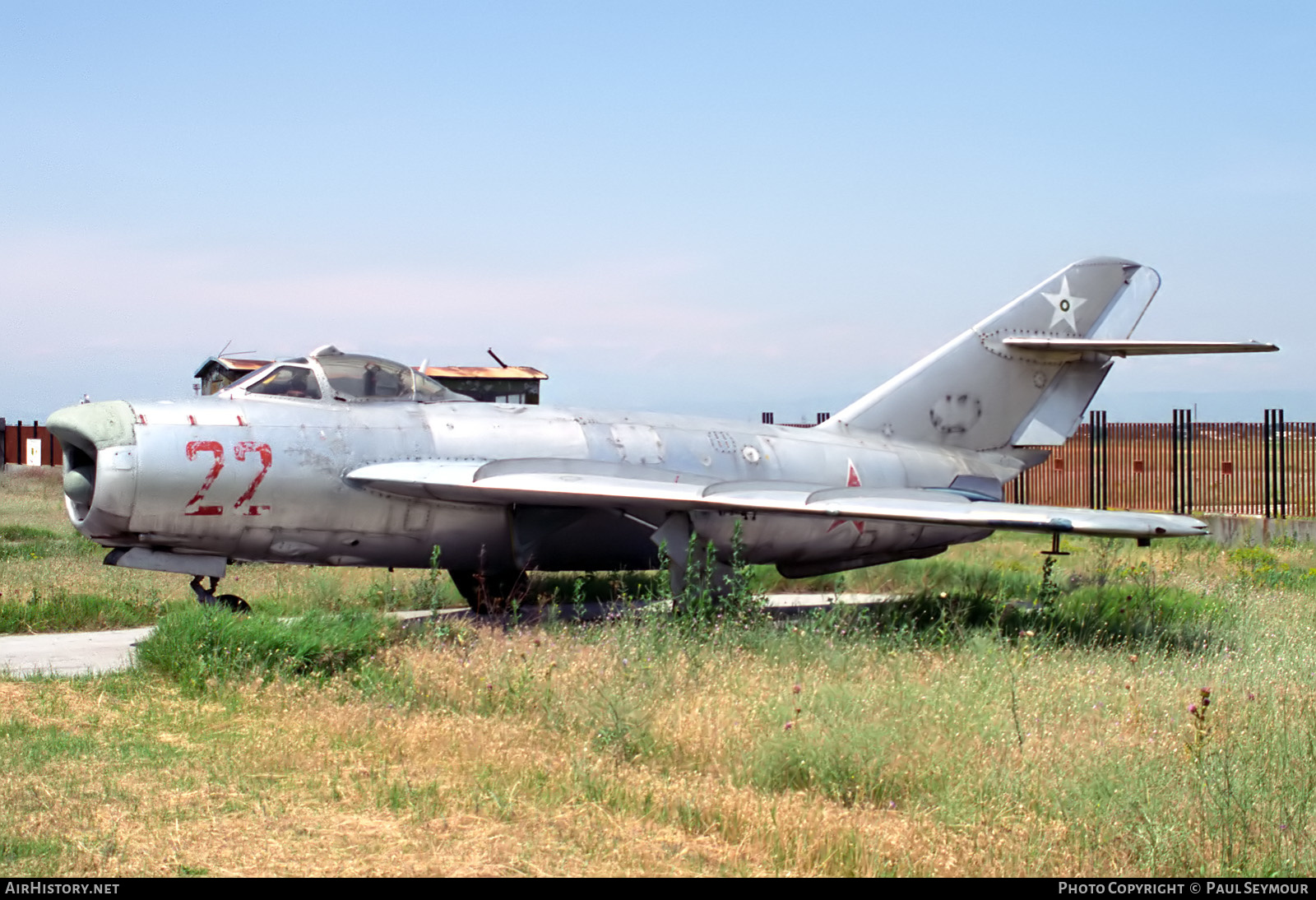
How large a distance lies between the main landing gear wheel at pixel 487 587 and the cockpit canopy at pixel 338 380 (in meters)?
2.27

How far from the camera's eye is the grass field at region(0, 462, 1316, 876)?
198 inches

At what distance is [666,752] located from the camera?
6.52 m

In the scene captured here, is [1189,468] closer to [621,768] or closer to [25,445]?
[621,768]

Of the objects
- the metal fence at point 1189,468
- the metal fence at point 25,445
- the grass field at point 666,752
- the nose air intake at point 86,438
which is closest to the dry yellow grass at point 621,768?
the grass field at point 666,752

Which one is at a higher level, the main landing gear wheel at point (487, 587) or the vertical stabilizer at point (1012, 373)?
the vertical stabilizer at point (1012, 373)

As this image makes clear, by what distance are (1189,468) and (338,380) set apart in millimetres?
20534

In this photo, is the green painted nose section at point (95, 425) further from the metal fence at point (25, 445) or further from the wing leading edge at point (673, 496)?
the metal fence at point (25, 445)

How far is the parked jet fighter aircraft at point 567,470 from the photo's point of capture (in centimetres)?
1024

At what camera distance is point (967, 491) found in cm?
1412

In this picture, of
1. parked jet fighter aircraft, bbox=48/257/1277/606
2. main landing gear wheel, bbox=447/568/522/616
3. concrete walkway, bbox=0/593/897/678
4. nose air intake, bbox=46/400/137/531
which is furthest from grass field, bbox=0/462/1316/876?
main landing gear wheel, bbox=447/568/522/616

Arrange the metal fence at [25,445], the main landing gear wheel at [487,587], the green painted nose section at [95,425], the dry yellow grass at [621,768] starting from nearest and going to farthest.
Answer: the dry yellow grass at [621,768], the green painted nose section at [95,425], the main landing gear wheel at [487,587], the metal fence at [25,445]

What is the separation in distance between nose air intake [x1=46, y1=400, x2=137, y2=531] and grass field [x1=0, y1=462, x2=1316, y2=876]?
169 centimetres

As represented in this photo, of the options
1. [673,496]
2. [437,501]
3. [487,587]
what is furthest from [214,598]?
[673,496]
